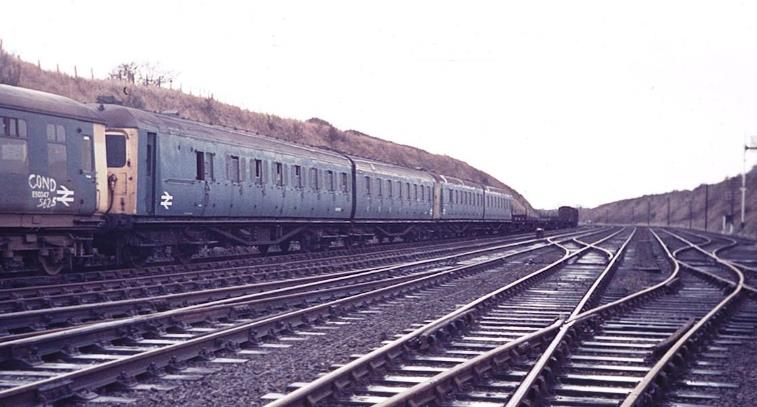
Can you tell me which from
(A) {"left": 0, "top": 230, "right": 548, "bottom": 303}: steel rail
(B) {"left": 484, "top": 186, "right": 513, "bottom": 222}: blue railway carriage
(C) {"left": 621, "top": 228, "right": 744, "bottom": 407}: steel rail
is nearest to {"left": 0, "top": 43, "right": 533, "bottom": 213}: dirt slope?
(B) {"left": 484, "top": 186, "right": 513, "bottom": 222}: blue railway carriage

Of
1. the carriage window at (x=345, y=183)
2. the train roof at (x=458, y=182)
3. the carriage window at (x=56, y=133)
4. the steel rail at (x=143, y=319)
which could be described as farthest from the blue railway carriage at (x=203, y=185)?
the train roof at (x=458, y=182)

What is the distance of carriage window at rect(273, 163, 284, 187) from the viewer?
23062 millimetres

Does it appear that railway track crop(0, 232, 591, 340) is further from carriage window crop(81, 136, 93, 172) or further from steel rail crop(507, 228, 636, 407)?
steel rail crop(507, 228, 636, 407)

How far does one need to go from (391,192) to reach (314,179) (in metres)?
7.89

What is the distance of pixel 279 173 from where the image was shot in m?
23.3

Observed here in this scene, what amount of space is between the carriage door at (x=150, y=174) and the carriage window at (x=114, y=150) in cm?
50

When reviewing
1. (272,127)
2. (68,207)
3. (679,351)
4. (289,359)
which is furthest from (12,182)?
(272,127)

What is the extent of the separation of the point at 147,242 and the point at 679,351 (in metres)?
11.9

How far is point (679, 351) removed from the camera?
8867mm

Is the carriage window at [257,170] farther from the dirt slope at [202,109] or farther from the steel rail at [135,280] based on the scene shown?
the dirt slope at [202,109]

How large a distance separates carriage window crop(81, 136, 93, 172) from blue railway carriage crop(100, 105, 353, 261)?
1.24 meters

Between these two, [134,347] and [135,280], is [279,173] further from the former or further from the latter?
[134,347]

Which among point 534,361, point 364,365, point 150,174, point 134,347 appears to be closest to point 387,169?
point 150,174

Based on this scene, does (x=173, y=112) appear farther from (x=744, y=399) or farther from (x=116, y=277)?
(x=744, y=399)
